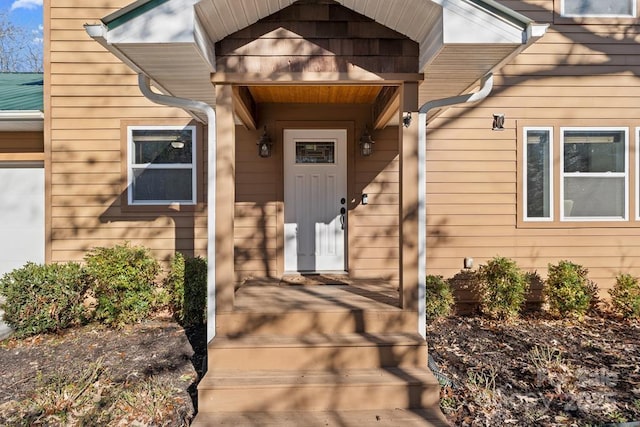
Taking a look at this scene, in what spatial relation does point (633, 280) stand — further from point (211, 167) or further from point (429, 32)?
point (211, 167)

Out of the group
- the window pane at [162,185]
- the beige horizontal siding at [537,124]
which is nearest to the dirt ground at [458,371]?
the beige horizontal siding at [537,124]

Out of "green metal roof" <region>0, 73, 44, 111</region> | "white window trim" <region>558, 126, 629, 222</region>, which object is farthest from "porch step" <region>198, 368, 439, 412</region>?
"green metal roof" <region>0, 73, 44, 111</region>

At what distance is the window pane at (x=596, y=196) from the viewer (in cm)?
539

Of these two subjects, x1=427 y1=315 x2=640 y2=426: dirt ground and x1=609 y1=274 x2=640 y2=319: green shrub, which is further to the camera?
x1=609 y1=274 x2=640 y2=319: green shrub

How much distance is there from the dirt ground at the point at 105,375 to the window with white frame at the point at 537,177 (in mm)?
4575

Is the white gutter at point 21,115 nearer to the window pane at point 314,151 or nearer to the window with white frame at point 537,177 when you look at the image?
the window pane at point 314,151

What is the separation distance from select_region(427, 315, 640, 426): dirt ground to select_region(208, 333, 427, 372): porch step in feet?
1.39

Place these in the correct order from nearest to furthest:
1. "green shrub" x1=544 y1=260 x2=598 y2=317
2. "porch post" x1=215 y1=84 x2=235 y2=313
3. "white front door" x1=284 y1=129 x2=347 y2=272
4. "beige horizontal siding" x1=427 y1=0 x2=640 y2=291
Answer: "porch post" x1=215 y1=84 x2=235 y2=313 < "green shrub" x1=544 y1=260 x2=598 y2=317 < "beige horizontal siding" x1=427 y1=0 x2=640 y2=291 < "white front door" x1=284 y1=129 x2=347 y2=272

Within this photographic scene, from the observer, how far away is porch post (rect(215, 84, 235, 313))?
3334 millimetres

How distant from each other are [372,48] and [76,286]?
415 cm

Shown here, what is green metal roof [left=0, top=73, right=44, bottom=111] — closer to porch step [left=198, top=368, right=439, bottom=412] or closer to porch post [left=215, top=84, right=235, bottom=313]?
porch post [left=215, top=84, right=235, bottom=313]

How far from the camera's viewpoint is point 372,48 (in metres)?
3.34

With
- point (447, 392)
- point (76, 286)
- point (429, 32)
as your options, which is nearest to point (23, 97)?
point (76, 286)

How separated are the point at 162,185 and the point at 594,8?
251 inches
